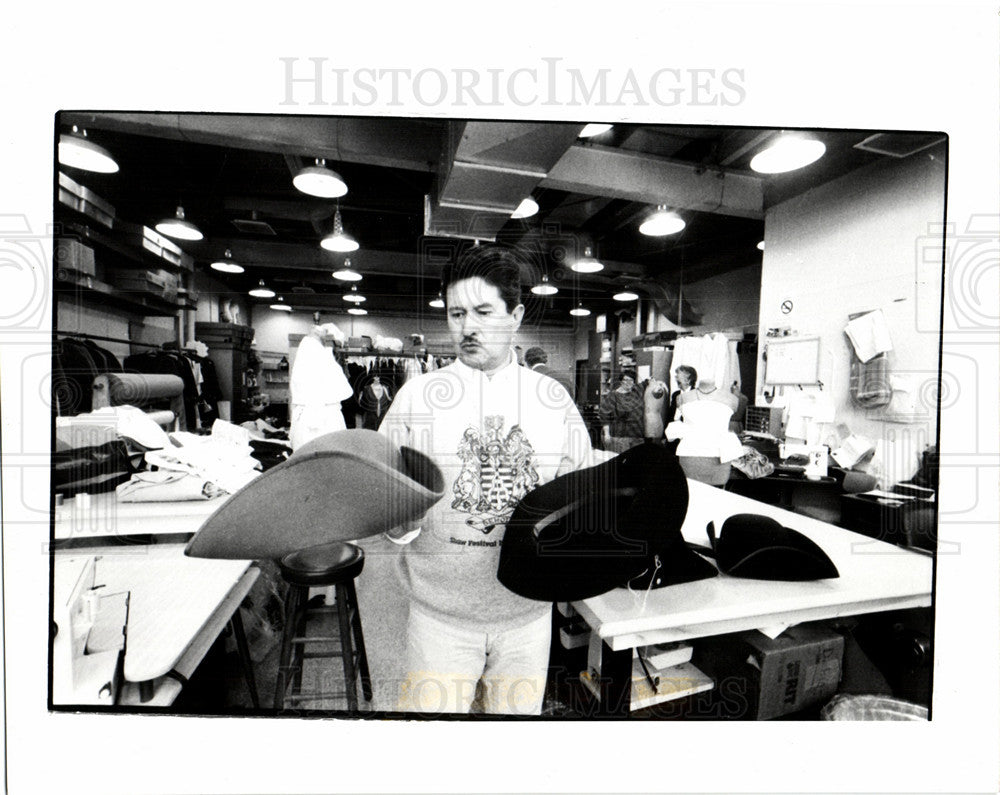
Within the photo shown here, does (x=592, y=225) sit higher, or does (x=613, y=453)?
(x=592, y=225)

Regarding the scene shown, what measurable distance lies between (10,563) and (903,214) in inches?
82.5

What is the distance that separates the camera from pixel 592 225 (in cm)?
82

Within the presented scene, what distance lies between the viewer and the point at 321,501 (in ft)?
2.69

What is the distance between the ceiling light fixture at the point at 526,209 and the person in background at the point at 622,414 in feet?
1.30

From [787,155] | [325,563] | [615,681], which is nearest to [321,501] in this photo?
[325,563]

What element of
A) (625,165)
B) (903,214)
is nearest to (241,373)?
(625,165)

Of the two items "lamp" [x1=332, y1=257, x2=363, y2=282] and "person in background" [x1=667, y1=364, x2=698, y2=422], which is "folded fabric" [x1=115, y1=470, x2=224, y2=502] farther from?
"person in background" [x1=667, y1=364, x2=698, y2=422]

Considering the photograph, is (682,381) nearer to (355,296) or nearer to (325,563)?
(355,296)

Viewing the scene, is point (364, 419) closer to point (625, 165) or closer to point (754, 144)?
point (625, 165)

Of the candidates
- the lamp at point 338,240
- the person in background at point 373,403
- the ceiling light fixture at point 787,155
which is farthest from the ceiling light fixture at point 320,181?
the ceiling light fixture at point 787,155

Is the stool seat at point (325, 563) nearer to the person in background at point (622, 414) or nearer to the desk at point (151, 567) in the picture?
the desk at point (151, 567)

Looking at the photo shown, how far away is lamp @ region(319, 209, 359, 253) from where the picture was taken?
31.7 inches

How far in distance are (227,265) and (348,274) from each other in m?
0.25

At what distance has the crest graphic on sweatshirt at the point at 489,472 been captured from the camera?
87 cm
